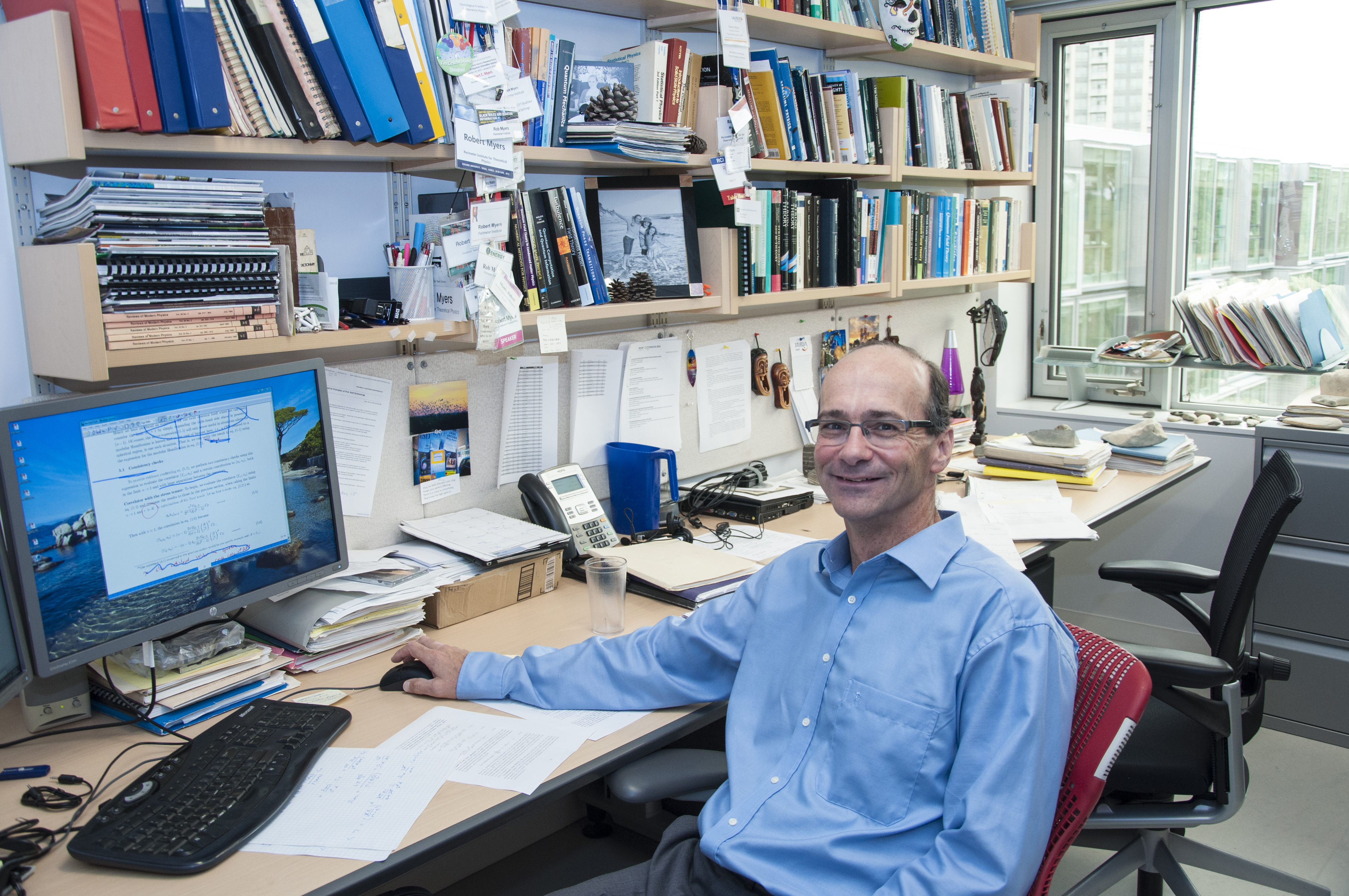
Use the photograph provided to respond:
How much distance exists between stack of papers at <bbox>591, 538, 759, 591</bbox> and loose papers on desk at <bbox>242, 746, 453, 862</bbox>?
0.69m

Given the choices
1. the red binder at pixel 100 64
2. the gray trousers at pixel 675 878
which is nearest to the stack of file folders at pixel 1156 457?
the gray trousers at pixel 675 878

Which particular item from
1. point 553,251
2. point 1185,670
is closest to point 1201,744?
point 1185,670

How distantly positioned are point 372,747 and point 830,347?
2.08m

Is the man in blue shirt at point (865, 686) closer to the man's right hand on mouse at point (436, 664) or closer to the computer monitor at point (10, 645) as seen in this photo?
the man's right hand on mouse at point (436, 664)

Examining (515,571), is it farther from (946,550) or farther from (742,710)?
(946,550)

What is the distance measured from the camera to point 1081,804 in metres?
1.30

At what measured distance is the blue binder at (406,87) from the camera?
172 cm

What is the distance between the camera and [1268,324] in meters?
3.22

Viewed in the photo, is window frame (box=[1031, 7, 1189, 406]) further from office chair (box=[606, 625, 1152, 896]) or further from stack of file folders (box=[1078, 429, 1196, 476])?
office chair (box=[606, 625, 1152, 896])

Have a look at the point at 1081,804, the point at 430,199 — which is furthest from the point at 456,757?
the point at 430,199

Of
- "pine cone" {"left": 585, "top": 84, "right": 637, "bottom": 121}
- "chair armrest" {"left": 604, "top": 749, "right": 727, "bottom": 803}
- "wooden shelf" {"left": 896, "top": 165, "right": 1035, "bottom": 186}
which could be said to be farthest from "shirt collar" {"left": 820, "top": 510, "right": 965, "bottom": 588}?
"wooden shelf" {"left": 896, "top": 165, "right": 1035, "bottom": 186}

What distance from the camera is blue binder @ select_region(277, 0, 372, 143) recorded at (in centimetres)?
163

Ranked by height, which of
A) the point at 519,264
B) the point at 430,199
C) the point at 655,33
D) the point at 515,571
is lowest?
the point at 515,571

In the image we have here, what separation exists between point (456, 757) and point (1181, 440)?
2.65 m
